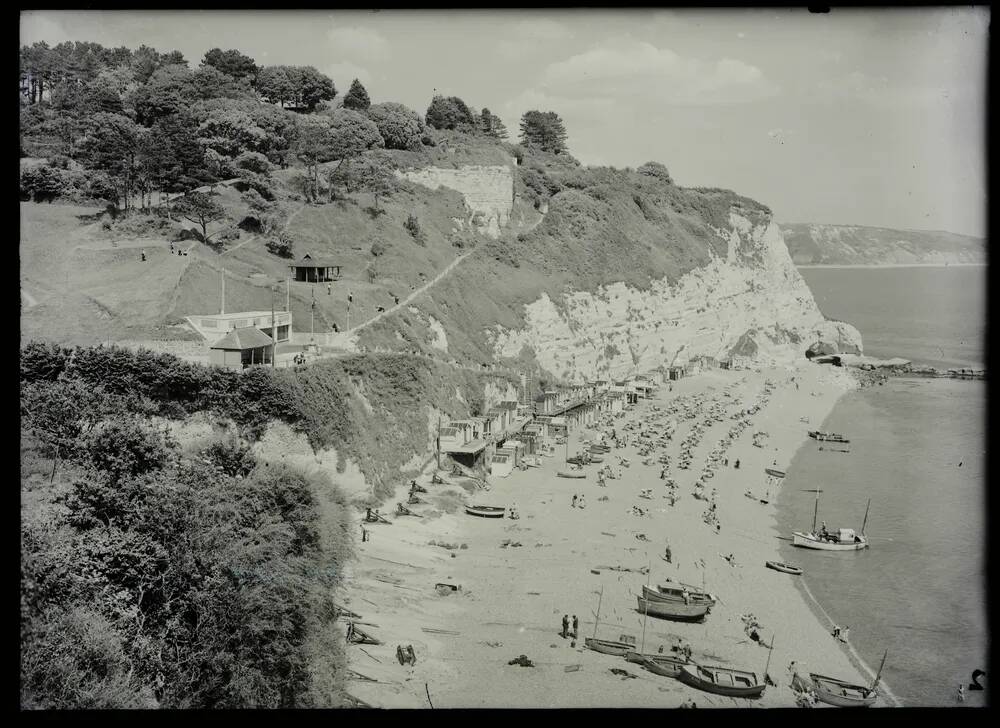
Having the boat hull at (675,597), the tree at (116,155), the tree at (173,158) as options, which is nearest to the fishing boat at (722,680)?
the boat hull at (675,597)

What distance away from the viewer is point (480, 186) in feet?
141

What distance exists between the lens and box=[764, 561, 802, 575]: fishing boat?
57.3 ft

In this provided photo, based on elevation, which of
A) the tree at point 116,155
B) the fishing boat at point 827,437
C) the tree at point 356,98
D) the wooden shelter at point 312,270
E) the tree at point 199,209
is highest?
the tree at point 356,98

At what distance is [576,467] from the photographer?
24.1 m

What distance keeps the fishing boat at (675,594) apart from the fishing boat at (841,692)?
2.39m

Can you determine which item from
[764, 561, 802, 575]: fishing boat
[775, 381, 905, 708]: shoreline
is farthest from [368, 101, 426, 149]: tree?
[775, 381, 905, 708]: shoreline

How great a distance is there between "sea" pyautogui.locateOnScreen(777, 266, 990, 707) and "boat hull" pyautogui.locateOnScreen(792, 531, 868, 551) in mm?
233

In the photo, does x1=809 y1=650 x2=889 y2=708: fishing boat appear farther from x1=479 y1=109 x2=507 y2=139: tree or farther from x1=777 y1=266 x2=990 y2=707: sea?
x1=479 y1=109 x2=507 y2=139: tree

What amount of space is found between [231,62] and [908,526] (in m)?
38.0

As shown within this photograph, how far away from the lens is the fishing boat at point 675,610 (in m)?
14.5

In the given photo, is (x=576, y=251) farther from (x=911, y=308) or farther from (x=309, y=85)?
(x=911, y=308)

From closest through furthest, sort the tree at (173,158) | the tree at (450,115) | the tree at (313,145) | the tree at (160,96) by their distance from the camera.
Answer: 1. the tree at (173,158)
2. the tree at (160,96)
3. the tree at (313,145)
4. the tree at (450,115)

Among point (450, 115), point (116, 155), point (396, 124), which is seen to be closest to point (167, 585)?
point (116, 155)

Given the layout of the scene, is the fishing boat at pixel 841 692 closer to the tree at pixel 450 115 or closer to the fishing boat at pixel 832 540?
the fishing boat at pixel 832 540
